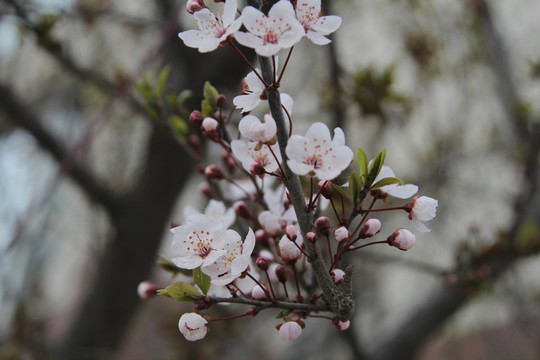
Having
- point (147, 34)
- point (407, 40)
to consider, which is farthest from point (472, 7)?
point (147, 34)

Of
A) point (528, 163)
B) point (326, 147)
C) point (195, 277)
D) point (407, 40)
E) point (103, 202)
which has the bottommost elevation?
point (103, 202)

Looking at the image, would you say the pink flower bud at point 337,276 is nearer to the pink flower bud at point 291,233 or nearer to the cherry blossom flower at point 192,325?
the pink flower bud at point 291,233

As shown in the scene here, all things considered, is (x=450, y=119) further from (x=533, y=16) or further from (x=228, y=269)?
(x=228, y=269)

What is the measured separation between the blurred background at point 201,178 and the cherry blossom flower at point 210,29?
449 millimetres

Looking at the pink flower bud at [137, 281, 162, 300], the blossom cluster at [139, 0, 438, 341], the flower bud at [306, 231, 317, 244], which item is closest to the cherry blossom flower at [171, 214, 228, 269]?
the blossom cluster at [139, 0, 438, 341]

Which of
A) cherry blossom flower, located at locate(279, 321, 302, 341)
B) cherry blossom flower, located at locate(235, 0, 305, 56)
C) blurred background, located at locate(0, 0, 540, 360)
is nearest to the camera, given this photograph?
cherry blossom flower, located at locate(235, 0, 305, 56)

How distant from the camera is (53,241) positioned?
3.63 metres

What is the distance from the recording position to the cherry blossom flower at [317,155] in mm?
506

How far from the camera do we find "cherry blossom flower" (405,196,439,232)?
0.59 metres

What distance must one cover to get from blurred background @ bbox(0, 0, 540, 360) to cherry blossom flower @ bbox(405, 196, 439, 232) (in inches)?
17.9

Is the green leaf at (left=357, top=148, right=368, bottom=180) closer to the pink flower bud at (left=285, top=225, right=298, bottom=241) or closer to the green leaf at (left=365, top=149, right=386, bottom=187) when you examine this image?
the green leaf at (left=365, top=149, right=386, bottom=187)

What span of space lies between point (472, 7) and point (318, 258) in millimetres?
2676

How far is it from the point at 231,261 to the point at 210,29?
0.97 feet

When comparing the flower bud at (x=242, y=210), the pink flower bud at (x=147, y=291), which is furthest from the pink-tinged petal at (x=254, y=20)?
the pink flower bud at (x=147, y=291)
